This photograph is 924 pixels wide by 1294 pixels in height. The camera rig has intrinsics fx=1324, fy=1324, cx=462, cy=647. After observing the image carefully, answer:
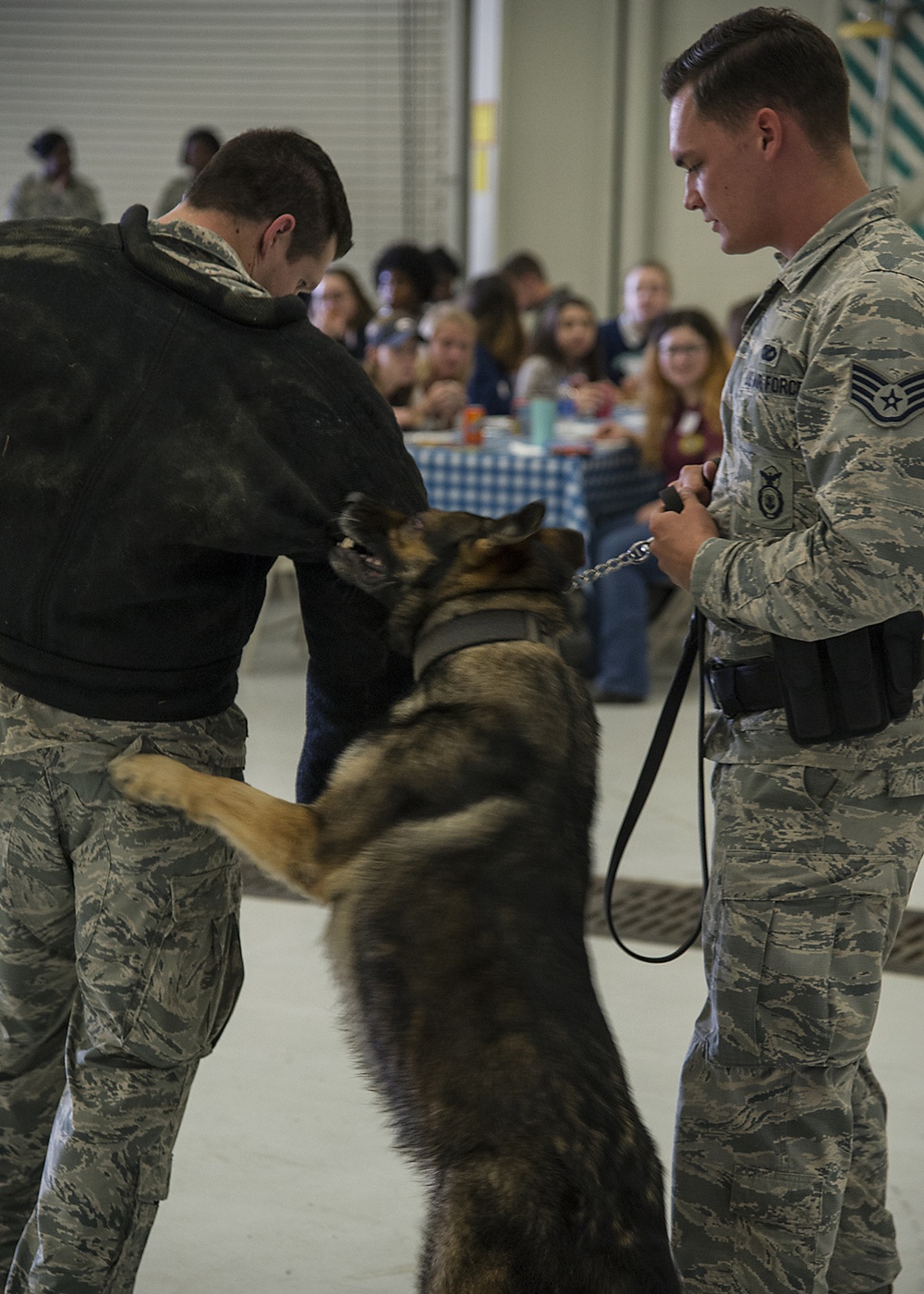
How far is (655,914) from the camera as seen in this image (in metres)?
3.39

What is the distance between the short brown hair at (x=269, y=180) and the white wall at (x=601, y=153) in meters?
8.26

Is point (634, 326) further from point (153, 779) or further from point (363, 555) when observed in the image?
point (153, 779)

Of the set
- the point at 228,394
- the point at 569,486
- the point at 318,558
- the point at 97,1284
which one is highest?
the point at 569,486

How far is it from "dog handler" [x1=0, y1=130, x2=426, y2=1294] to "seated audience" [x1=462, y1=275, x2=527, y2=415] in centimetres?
501

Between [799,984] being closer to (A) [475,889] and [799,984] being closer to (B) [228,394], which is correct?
(A) [475,889]

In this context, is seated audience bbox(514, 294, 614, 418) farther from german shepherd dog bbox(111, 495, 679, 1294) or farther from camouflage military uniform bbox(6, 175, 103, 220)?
german shepherd dog bbox(111, 495, 679, 1294)

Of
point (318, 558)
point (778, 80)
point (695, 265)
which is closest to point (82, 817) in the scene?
point (318, 558)

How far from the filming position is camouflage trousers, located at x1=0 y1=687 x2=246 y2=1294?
166cm

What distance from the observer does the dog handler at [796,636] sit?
1.48 m

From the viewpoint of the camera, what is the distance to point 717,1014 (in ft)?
5.57

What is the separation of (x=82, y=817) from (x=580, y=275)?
9.02 meters

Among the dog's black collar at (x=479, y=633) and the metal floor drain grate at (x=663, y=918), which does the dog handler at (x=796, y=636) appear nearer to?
the dog's black collar at (x=479, y=633)

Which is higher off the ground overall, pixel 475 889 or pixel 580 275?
pixel 580 275

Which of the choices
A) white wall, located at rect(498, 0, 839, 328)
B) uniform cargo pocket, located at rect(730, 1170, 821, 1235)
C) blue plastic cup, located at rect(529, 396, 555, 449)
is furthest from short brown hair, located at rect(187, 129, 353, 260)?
white wall, located at rect(498, 0, 839, 328)
